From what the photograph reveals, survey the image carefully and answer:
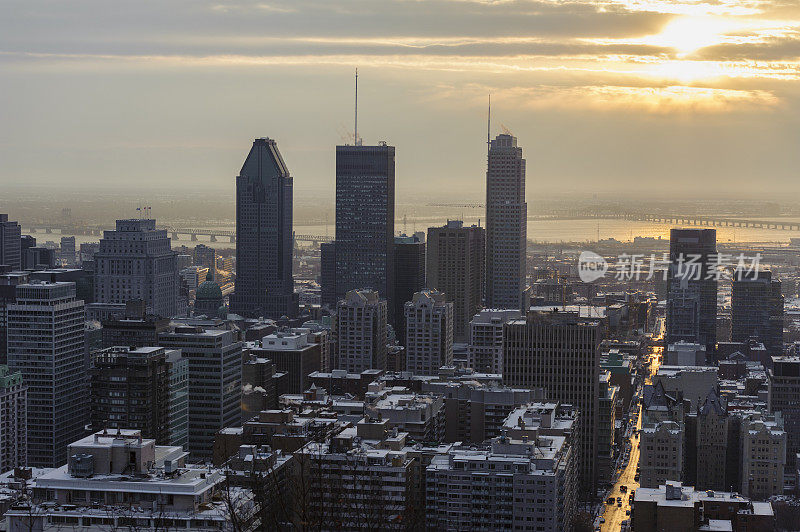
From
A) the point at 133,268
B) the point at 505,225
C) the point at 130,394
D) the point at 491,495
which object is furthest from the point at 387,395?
the point at 505,225

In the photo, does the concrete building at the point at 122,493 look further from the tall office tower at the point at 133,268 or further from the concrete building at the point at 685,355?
the tall office tower at the point at 133,268

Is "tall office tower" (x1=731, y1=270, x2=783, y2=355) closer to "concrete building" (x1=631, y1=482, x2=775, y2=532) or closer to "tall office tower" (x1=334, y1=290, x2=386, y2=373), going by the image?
"tall office tower" (x1=334, y1=290, x2=386, y2=373)

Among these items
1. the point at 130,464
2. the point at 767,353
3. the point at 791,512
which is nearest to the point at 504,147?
the point at 767,353

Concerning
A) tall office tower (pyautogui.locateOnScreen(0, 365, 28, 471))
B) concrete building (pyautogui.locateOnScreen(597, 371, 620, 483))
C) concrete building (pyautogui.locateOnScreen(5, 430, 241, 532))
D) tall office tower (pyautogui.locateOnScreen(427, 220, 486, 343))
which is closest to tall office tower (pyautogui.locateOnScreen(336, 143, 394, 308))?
tall office tower (pyautogui.locateOnScreen(427, 220, 486, 343))

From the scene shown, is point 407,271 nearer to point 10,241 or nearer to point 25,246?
point 25,246

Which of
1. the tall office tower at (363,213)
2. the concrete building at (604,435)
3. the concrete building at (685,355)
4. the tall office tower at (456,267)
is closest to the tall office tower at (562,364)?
the concrete building at (604,435)
